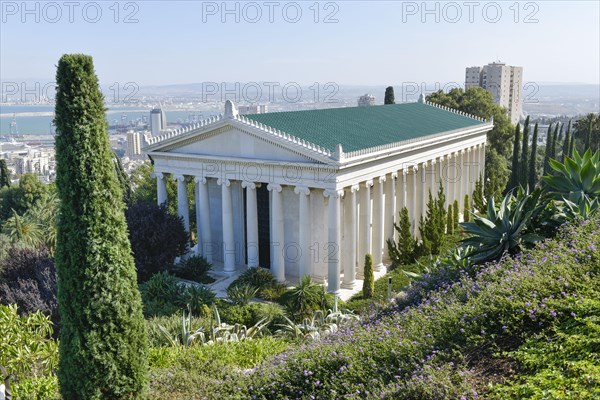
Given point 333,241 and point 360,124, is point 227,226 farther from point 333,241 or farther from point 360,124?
point 360,124

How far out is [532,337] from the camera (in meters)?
10.1

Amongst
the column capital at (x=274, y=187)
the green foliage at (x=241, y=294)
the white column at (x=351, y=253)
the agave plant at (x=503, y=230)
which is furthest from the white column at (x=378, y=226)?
the agave plant at (x=503, y=230)

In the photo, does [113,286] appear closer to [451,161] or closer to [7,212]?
[451,161]

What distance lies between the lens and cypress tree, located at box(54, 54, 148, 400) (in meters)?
13.5

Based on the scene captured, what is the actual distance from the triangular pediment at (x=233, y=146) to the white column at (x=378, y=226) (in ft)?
20.9

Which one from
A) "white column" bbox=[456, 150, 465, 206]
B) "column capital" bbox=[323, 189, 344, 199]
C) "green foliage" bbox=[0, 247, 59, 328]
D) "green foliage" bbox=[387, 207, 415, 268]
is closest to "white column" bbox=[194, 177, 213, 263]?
"column capital" bbox=[323, 189, 344, 199]

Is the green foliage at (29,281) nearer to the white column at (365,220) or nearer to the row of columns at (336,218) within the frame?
the row of columns at (336,218)

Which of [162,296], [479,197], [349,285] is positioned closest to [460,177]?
[479,197]

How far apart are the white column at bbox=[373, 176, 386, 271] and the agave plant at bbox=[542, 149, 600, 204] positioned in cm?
1688

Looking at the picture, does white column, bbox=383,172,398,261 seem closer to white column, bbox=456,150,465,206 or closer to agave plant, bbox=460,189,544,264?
white column, bbox=456,150,465,206

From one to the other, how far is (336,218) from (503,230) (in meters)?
14.8

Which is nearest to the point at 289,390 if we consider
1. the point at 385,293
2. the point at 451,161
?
the point at 385,293

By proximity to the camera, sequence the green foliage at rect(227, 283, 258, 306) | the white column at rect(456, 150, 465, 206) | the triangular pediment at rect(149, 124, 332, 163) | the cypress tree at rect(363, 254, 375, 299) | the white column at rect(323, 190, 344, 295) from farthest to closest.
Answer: the white column at rect(456, 150, 465, 206) < the triangular pediment at rect(149, 124, 332, 163) < the cypress tree at rect(363, 254, 375, 299) < the white column at rect(323, 190, 344, 295) < the green foliage at rect(227, 283, 258, 306)

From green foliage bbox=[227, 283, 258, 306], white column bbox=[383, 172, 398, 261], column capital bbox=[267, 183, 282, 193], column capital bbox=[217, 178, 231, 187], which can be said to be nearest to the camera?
green foliage bbox=[227, 283, 258, 306]
